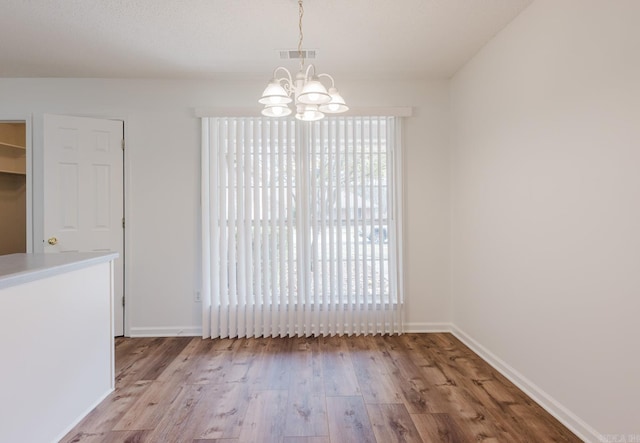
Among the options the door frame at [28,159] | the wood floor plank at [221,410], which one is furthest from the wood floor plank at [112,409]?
the door frame at [28,159]

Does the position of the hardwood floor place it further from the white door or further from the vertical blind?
the white door

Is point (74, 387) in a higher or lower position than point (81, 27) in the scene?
lower

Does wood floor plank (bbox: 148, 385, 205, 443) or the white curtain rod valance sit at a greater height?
the white curtain rod valance

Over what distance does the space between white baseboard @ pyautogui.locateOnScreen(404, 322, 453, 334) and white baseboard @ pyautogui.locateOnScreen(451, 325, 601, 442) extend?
0.42 meters

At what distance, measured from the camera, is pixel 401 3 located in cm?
213

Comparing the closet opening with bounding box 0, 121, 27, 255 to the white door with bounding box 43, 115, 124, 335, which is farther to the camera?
the closet opening with bounding box 0, 121, 27, 255

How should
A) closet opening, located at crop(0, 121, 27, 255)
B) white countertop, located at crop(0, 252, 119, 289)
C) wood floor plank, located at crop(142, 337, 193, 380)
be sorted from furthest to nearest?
closet opening, located at crop(0, 121, 27, 255) → wood floor plank, located at crop(142, 337, 193, 380) → white countertop, located at crop(0, 252, 119, 289)

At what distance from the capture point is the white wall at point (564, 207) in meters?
1.52

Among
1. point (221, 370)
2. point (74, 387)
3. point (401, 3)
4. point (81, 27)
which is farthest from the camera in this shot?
point (221, 370)

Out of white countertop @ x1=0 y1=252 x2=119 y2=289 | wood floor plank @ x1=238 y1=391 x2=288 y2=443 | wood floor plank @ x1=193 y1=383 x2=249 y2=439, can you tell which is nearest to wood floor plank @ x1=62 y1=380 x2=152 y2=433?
wood floor plank @ x1=193 y1=383 x2=249 y2=439

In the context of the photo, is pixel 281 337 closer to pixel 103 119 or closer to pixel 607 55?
pixel 103 119

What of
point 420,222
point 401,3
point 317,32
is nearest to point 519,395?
point 420,222

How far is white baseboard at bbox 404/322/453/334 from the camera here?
131 inches

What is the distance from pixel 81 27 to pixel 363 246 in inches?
115
